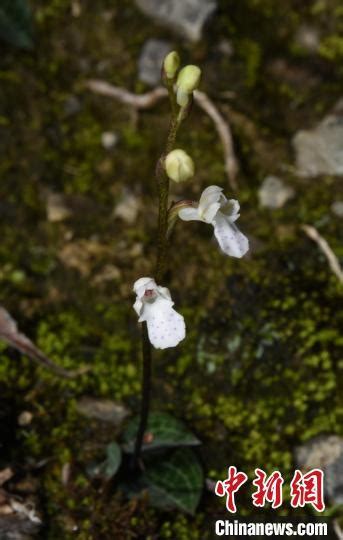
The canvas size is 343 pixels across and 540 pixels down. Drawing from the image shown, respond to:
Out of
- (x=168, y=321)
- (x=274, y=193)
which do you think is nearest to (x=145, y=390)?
(x=168, y=321)

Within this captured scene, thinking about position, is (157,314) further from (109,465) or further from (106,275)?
(106,275)

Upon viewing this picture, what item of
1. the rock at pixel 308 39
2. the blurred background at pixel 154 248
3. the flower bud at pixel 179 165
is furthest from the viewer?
the rock at pixel 308 39

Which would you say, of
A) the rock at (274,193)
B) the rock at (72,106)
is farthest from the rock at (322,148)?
the rock at (72,106)

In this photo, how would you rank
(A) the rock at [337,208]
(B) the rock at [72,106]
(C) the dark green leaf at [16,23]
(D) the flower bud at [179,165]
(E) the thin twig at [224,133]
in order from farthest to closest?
(B) the rock at [72,106]
(C) the dark green leaf at [16,23]
(E) the thin twig at [224,133]
(A) the rock at [337,208]
(D) the flower bud at [179,165]

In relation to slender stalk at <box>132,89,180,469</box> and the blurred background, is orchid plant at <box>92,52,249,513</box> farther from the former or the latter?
the blurred background

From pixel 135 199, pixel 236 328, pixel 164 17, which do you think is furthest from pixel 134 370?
pixel 164 17

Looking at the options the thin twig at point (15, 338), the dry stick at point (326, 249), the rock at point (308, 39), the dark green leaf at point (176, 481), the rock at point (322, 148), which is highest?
the rock at point (308, 39)

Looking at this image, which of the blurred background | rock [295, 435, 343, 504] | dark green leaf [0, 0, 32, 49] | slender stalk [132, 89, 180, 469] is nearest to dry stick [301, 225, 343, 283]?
the blurred background

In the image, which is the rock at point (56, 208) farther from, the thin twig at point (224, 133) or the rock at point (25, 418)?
the rock at point (25, 418)
